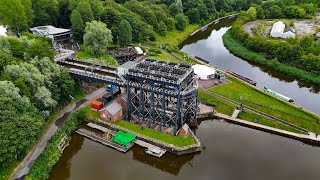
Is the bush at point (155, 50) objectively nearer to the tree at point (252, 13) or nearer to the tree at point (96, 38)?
the tree at point (96, 38)

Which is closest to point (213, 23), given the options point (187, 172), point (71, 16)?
point (71, 16)

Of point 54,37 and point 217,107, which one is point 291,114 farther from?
point 54,37

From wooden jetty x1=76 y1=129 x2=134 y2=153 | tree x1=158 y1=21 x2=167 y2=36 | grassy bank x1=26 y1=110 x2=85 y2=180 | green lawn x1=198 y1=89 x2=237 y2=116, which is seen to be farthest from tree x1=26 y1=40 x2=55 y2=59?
tree x1=158 y1=21 x2=167 y2=36

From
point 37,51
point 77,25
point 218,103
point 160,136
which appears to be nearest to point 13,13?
point 77,25

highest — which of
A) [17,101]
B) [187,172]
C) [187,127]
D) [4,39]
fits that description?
[4,39]

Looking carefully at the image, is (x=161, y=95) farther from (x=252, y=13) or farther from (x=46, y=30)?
(x=252, y=13)
